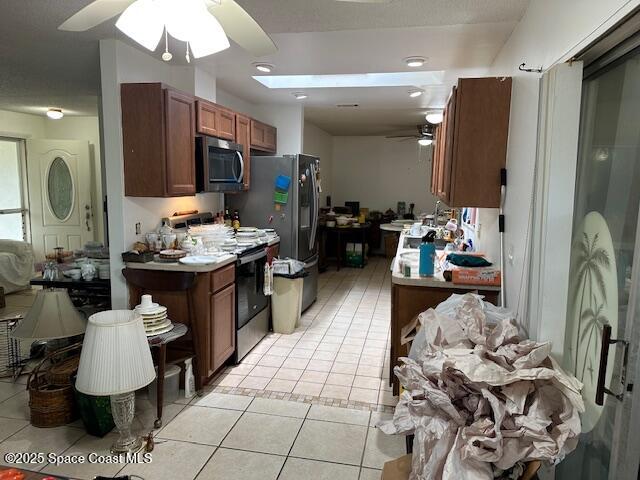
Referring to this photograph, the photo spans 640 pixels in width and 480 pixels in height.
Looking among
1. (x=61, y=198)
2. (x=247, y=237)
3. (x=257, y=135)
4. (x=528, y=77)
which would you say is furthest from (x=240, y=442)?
(x=61, y=198)

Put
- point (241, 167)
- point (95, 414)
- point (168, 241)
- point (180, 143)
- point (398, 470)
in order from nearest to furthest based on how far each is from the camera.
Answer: point (398, 470) < point (95, 414) < point (180, 143) < point (168, 241) < point (241, 167)

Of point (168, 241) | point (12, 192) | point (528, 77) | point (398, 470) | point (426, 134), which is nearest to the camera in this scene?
point (398, 470)

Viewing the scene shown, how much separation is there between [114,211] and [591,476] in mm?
3039

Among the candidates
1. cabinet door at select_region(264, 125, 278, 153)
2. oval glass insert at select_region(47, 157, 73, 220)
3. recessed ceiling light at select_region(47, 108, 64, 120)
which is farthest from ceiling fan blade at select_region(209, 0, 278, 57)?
oval glass insert at select_region(47, 157, 73, 220)

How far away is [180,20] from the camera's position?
1396 mm

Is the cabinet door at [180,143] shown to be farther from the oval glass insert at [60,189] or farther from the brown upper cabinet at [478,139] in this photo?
the oval glass insert at [60,189]

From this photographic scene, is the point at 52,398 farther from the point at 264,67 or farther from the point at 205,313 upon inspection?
the point at 264,67

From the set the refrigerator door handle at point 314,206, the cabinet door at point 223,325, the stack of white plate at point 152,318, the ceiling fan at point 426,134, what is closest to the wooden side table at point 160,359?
the stack of white plate at point 152,318

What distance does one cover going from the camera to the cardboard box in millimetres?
1861

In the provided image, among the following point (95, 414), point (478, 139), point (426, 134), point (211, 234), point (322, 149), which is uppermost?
point (426, 134)

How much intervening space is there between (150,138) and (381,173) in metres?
6.33

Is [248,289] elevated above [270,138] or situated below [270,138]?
below

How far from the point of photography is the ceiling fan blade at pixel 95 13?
1.46 meters

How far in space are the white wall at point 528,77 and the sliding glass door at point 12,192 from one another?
6782 mm
